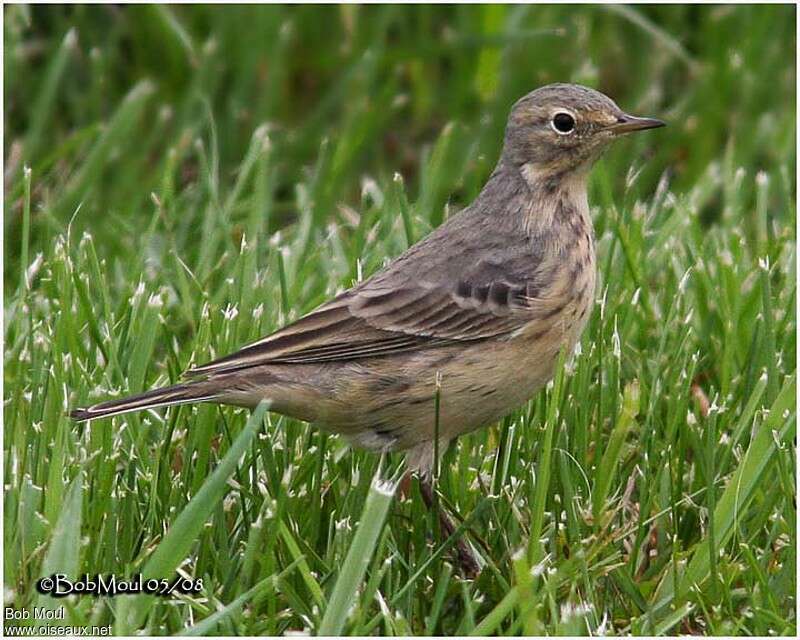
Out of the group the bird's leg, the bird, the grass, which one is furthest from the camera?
the bird

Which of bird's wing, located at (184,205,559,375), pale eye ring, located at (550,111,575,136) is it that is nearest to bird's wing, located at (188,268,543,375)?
bird's wing, located at (184,205,559,375)

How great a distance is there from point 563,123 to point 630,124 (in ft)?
0.71

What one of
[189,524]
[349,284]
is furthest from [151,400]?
[349,284]

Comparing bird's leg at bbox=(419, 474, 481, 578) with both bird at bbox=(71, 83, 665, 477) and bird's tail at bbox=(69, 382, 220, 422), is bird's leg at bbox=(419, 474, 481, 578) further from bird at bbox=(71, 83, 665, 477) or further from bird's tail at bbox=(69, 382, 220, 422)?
bird's tail at bbox=(69, 382, 220, 422)

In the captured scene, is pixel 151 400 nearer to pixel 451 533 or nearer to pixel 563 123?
pixel 451 533

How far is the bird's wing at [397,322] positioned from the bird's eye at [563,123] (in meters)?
0.51

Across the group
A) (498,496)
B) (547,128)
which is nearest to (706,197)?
(547,128)

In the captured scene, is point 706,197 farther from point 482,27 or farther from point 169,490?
point 169,490

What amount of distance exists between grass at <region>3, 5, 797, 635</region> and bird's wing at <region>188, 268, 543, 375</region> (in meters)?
0.34

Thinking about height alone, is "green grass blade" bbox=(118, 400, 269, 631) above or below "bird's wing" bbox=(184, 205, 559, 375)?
below

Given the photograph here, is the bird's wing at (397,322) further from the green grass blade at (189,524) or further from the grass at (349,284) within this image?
the green grass blade at (189,524)

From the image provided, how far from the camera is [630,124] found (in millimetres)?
4512

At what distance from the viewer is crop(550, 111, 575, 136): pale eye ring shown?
4.59 m

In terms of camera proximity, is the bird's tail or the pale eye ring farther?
the pale eye ring
